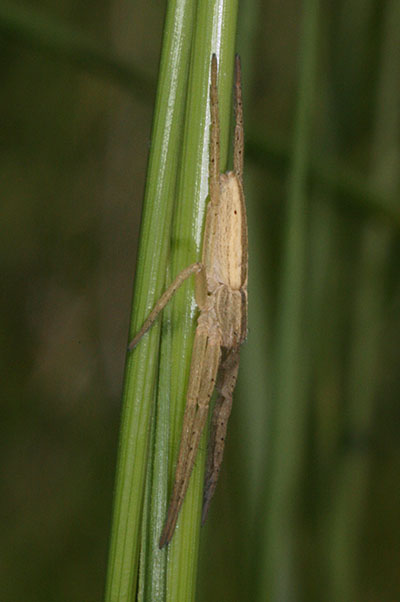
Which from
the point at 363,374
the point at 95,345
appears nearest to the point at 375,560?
the point at 363,374

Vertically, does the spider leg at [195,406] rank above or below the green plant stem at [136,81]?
below

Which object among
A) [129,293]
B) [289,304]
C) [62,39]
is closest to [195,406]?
[289,304]

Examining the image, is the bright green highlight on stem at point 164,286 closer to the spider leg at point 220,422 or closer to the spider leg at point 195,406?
the spider leg at point 195,406

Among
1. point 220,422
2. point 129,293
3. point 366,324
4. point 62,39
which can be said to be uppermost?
point 62,39

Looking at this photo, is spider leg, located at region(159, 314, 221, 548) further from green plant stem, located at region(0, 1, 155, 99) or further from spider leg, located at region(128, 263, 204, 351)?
green plant stem, located at region(0, 1, 155, 99)

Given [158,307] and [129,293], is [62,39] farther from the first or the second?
[129,293]

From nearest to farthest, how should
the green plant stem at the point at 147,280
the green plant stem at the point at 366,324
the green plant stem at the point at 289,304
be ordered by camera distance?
the green plant stem at the point at 147,280 → the green plant stem at the point at 289,304 → the green plant stem at the point at 366,324

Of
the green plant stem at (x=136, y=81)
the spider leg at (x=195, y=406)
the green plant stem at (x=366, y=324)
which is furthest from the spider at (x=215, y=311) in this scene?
the green plant stem at (x=366, y=324)
